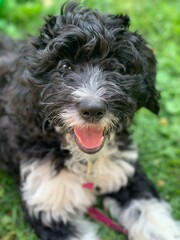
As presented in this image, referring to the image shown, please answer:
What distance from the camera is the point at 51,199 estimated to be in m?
3.87

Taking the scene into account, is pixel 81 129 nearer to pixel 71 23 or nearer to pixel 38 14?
pixel 71 23

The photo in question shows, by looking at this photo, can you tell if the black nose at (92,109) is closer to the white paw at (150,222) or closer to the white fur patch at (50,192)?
the white fur patch at (50,192)

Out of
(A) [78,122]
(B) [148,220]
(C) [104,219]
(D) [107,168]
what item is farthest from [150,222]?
(A) [78,122]

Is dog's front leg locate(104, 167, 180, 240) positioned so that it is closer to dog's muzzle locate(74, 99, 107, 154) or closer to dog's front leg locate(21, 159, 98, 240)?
dog's front leg locate(21, 159, 98, 240)

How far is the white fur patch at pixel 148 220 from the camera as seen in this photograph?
13.0 ft

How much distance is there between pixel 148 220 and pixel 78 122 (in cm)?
128

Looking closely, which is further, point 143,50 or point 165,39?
point 165,39

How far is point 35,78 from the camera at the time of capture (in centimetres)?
336

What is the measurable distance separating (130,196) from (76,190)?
1.60ft

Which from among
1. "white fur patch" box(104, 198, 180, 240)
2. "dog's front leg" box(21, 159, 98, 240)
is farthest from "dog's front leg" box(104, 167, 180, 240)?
"dog's front leg" box(21, 159, 98, 240)

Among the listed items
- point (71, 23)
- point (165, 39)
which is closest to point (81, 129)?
point (71, 23)

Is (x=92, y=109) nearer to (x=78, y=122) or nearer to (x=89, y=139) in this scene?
(x=78, y=122)

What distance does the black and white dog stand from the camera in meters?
3.19

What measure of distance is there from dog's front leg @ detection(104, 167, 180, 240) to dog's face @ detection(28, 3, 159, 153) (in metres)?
0.91
